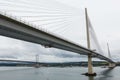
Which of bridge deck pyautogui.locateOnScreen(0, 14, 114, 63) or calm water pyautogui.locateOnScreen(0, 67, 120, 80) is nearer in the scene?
bridge deck pyautogui.locateOnScreen(0, 14, 114, 63)

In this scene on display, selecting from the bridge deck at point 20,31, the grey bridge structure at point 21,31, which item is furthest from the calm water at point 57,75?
the bridge deck at point 20,31

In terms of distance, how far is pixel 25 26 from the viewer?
70.7ft

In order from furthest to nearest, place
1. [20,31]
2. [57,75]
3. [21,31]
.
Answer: [57,75], [21,31], [20,31]

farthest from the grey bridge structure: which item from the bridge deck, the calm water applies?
the calm water

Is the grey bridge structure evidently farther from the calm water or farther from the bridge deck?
the calm water

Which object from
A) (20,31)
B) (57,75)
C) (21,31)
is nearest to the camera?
(20,31)

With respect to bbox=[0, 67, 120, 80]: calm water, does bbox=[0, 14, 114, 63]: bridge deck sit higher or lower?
higher

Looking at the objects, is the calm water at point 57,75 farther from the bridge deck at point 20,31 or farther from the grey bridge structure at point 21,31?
the bridge deck at point 20,31

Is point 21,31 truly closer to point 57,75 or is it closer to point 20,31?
point 20,31

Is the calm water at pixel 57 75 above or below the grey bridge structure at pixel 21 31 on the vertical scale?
below

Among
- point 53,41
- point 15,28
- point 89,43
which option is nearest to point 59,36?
point 53,41

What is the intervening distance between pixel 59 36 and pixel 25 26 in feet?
28.5

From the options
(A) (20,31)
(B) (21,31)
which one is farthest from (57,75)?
(A) (20,31)

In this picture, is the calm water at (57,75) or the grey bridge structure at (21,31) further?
the calm water at (57,75)
